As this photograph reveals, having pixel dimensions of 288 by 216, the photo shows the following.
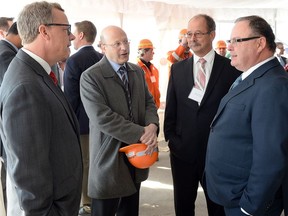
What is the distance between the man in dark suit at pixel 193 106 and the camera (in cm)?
217

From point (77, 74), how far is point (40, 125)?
68.4 inches

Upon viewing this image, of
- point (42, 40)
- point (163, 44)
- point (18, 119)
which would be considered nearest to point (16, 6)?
point (163, 44)

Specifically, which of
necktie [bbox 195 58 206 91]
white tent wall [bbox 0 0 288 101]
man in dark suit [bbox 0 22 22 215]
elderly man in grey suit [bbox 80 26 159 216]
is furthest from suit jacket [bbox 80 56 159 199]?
white tent wall [bbox 0 0 288 101]

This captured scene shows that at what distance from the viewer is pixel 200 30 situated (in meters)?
2.26

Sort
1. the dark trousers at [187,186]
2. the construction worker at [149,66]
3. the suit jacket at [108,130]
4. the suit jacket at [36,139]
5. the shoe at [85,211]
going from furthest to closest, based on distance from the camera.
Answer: the construction worker at [149,66]
the shoe at [85,211]
the dark trousers at [187,186]
the suit jacket at [108,130]
the suit jacket at [36,139]

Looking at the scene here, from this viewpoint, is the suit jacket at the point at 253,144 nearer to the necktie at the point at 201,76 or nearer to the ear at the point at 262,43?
the ear at the point at 262,43

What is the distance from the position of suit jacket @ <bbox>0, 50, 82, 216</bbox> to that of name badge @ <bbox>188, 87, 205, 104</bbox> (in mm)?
1091

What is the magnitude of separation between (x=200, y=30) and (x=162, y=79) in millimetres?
4270

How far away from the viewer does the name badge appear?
2186 millimetres

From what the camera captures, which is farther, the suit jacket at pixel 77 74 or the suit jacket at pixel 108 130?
the suit jacket at pixel 77 74

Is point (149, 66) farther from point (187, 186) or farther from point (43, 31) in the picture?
point (43, 31)

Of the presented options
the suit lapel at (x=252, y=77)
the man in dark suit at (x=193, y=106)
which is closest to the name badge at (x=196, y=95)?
the man in dark suit at (x=193, y=106)

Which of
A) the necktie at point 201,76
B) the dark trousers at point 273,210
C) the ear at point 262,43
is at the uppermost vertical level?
the ear at point 262,43

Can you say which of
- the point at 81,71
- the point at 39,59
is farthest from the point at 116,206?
the point at 81,71
